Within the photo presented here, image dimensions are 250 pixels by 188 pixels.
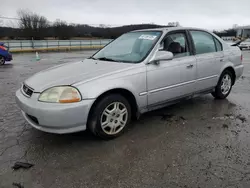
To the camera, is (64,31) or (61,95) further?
(64,31)

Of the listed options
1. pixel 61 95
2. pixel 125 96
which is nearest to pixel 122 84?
pixel 125 96

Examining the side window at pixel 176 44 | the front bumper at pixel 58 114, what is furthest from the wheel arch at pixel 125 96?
the side window at pixel 176 44

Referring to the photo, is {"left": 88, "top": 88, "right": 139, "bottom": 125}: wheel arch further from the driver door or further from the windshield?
the windshield

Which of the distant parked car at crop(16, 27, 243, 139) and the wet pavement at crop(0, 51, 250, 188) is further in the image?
the distant parked car at crop(16, 27, 243, 139)

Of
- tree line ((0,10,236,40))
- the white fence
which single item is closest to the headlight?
the white fence

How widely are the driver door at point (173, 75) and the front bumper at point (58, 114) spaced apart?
110cm

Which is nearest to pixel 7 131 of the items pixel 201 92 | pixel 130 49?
pixel 130 49

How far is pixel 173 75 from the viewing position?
142 inches

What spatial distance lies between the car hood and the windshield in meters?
0.27

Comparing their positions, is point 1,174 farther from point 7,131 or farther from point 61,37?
point 61,37

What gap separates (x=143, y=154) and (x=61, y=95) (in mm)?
1235

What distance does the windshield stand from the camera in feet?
11.5

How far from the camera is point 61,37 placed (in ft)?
121

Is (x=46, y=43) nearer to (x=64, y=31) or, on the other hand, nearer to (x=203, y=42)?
(x=64, y=31)
